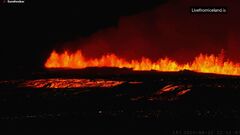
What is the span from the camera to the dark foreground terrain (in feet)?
15.2

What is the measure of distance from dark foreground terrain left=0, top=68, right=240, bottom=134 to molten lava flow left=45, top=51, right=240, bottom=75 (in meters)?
0.44

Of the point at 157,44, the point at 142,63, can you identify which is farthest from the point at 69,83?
the point at 157,44

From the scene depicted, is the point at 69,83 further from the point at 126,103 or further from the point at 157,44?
the point at 157,44

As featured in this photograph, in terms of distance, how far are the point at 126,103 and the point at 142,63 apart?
1073 millimetres

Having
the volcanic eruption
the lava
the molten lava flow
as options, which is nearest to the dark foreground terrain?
the lava

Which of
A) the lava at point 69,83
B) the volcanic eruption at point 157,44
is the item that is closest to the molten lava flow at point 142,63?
the volcanic eruption at point 157,44

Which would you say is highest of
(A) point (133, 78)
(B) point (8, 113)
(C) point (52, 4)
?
(C) point (52, 4)

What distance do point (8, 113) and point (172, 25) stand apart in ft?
8.61

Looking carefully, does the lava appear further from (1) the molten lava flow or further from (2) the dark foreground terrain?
(1) the molten lava flow

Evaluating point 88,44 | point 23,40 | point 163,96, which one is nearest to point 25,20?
point 23,40

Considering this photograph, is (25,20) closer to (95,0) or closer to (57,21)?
(57,21)

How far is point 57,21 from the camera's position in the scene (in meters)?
5.84

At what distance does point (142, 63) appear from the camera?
5.74 meters

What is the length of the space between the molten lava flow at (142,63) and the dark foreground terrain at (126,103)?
0.44 m
